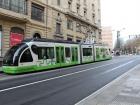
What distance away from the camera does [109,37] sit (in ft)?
422

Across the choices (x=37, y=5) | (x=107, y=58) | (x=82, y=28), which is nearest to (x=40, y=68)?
(x=37, y=5)

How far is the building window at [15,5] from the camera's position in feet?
96.0

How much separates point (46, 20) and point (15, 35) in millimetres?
8389

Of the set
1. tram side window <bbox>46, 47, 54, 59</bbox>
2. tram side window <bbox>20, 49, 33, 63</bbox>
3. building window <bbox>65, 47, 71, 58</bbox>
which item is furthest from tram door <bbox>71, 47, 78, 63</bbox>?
tram side window <bbox>20, 49, 33, 63</bbox>

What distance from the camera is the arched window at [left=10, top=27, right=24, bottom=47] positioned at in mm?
30981

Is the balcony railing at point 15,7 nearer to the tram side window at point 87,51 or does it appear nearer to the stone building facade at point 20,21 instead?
the stone building facade at point 20,21

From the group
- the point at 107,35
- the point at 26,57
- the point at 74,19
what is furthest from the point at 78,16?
the point at 107,35

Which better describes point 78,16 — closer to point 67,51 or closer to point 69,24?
point 69,24

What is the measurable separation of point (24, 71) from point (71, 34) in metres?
27.4

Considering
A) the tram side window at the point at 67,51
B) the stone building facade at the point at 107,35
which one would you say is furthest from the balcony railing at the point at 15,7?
the stone building facade at the point at 107,35

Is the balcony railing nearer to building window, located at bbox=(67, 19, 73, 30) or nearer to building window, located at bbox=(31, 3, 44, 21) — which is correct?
building window, located at bbox=(31, 3, 44, 21)

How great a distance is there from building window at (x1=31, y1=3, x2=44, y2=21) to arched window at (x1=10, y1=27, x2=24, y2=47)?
3721 millimetres

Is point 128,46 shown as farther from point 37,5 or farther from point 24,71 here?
point 24,71

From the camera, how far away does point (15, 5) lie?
3122cm
